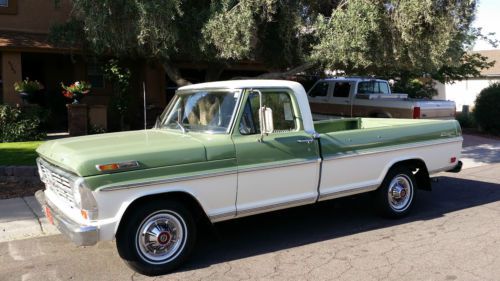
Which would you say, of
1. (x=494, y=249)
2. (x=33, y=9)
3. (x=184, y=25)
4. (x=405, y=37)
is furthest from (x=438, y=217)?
(x=33, y=9)

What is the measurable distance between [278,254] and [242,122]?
1.49m

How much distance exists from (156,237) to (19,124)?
950 cm

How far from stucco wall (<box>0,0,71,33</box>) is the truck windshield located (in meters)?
10.3

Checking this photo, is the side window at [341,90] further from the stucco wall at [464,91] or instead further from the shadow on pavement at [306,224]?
the stucco wall at [464,91]

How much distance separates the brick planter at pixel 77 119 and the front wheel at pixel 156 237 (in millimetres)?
9075

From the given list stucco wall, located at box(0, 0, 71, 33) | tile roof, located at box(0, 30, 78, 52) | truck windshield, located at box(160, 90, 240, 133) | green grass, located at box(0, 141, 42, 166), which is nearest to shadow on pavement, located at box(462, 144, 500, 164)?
truck windshield, located at box(160, 90, 240, 133)

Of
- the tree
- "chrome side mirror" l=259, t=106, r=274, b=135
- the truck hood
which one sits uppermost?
the tree

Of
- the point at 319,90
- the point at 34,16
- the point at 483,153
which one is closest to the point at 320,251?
the point at 483,153

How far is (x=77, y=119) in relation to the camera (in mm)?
13312

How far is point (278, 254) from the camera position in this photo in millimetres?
5551

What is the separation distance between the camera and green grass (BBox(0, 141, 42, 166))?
953 centimetres

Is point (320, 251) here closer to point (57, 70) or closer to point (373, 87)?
point (373, 87)

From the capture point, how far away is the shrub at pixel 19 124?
1266 centimetres

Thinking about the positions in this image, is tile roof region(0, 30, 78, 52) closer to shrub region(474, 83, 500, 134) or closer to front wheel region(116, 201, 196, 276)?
front wheel region(116, 201, 196, 276)
